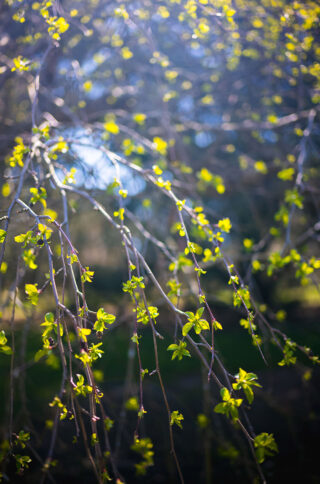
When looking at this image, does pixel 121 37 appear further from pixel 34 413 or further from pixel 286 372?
pixel 286 372

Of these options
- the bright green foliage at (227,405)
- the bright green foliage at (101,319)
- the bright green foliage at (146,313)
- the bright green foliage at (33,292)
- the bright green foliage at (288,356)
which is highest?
the bright green foliage at (33,292)

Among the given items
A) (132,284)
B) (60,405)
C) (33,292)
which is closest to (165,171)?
(132,284)

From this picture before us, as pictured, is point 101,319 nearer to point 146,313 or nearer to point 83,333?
point 83,333

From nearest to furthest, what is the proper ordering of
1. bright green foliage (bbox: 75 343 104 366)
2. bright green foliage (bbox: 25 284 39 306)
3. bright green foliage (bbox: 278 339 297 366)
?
bright green foliage (bbox: 75 343 104 366) → bright green foliage (bbox: 25 284 39 306) → bright green foliage (bbox: 278 339 297 366)

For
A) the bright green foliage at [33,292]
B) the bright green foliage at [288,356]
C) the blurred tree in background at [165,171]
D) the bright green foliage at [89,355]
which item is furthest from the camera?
the blurred tree in background at [165,171]

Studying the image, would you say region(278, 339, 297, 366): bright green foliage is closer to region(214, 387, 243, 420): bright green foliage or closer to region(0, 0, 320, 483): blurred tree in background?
region(0, 0, 320, 483): blurred tree in background

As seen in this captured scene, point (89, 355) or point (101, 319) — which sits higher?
point (101, 319)

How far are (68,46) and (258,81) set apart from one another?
7.65 ft

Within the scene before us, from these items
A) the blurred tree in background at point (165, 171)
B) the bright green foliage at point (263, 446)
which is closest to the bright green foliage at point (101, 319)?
the blurred tree in background at point (165, 171)

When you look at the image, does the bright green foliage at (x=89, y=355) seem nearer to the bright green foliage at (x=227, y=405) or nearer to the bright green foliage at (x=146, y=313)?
the bright green foliage at (x=146, y=313)

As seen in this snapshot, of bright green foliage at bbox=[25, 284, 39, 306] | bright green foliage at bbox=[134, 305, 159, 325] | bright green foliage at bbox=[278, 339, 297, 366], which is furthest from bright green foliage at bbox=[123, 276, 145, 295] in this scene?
bright green foliage at bbox=[278, 339, 297, 366]

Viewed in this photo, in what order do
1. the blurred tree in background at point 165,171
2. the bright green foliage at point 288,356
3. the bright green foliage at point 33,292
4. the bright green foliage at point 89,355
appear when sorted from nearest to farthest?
the bright green foliage at point 89,355 < the bright green foliage at point 33,292 < the bright green foliage at point 288,356 < the blurred tree in background at point 165,171

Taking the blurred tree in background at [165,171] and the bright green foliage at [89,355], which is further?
the blurred tree in background at [165,171]

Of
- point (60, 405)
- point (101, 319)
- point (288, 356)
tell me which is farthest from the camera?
point (288, 356)
